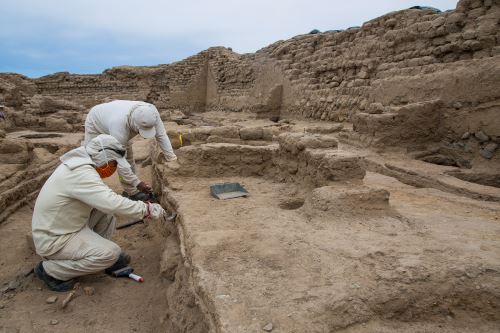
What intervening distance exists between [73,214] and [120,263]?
0.71 m

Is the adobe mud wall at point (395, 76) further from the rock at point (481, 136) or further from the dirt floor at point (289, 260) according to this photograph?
the dirt floor at point (289, 260)

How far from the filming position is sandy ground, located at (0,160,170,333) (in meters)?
2.74

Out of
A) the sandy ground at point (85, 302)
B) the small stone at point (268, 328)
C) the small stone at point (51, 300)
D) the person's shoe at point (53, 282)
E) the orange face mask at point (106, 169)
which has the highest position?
the orange face mask at point (106, 169)

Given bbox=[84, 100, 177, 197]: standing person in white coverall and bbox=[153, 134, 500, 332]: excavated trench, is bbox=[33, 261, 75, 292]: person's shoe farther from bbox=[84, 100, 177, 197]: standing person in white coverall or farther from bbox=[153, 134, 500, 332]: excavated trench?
bbox=[84, 100, 177, 197]: standing person in white coverall

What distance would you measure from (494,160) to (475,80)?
124 centimetres

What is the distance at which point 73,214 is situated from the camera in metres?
3.17

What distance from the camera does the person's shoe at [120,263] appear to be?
349 centimetres

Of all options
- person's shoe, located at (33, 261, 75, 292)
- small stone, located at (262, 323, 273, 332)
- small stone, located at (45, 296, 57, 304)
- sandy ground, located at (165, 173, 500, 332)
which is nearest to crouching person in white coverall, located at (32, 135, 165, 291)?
person's shoe, located at (33, 261, 75, 292)

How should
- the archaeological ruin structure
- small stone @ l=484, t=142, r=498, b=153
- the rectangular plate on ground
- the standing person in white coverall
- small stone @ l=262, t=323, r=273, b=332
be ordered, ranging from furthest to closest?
small stone @ l=484, t=142, r=498, b=153, the standing person in white coverall, the rectangular plate on ground, the archaeological ruin structure, small stone @ l=262, t=323, r=273, b=332

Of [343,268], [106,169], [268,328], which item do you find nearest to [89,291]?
[106,169]

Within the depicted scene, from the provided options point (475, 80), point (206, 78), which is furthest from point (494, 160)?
point (206, 78)

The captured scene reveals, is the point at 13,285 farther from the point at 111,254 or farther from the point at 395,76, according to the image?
the point at 395,76

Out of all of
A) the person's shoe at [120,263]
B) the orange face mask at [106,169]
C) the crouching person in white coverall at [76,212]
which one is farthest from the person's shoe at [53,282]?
the orange face mask at [106,169]

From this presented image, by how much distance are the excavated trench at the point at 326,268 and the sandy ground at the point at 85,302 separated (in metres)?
0.27
